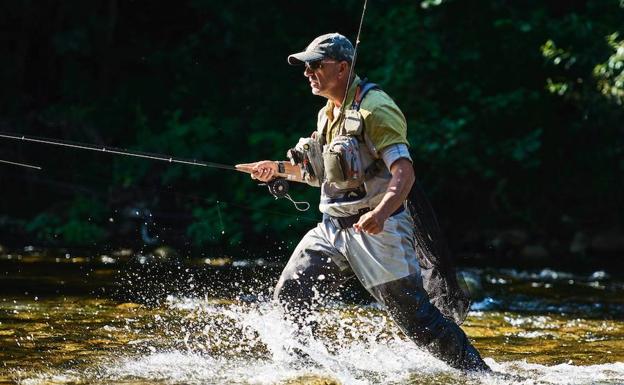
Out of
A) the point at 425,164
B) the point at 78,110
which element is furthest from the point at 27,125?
the point at 425,164

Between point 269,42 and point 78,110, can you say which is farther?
point 78,110

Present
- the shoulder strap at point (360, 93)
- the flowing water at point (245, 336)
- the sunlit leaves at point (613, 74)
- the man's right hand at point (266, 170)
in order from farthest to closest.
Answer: the sunlit leaves at point (613, 74) < the man's right hand at point (266, 170) < the flowing water at point (245, 336) < the shoulder strap at point (360, 93)

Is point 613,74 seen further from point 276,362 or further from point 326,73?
point 276,362

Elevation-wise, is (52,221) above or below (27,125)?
below

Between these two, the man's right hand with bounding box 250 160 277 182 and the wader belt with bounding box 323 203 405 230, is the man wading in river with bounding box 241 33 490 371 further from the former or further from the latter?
the man's right hand with bounding box 250 160 277 182

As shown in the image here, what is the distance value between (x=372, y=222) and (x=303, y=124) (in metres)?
9.08

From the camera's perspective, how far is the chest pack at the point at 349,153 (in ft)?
13.5

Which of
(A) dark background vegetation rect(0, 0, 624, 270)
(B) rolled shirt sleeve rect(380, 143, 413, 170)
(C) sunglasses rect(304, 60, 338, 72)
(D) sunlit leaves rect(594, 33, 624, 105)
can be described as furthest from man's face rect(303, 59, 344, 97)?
(A) dark background vegetation rect(0, 0, 624, 270)

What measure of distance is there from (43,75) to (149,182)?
349 centimetres

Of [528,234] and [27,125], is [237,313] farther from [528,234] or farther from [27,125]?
[27,125]

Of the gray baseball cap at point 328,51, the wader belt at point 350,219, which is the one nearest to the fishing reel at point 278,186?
the wader belt at point 350,219

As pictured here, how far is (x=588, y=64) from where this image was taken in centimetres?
1112

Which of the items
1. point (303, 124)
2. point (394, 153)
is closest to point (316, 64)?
point (394, 153)

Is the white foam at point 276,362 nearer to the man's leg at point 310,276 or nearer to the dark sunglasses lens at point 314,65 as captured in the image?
the man's leg at point 310,276
